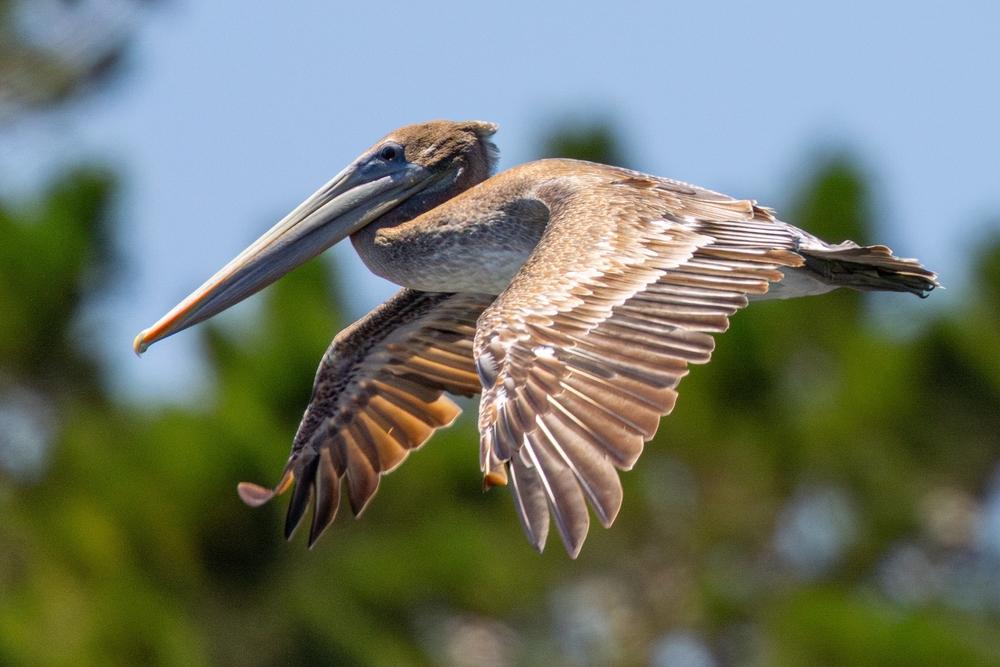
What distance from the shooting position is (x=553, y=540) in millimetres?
17953

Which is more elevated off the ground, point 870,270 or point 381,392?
point 870,270

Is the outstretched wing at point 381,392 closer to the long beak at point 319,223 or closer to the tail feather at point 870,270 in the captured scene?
the long beak at point 319,223

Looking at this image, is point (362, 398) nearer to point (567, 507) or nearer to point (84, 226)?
point (567, 507)

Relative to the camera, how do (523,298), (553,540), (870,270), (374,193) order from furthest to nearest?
(553,540)
(374,193)
(870,270)
(523,298)

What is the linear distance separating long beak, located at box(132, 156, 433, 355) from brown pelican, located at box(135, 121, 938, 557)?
0.01 metres

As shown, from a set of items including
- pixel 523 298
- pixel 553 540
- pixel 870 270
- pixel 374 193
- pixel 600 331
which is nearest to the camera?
pixel 600 331

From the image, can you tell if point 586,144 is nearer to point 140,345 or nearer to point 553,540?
point 553,540

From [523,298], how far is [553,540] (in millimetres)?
10909

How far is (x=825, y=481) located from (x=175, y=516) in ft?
22.3

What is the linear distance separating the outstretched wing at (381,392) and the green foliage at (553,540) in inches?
316

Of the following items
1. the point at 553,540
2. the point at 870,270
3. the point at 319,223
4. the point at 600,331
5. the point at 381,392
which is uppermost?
the point at 600,331

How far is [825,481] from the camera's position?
18656 millimetres

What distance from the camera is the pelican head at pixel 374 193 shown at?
9297 millimetres

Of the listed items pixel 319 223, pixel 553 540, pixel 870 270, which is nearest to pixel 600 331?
pixel 870 270
